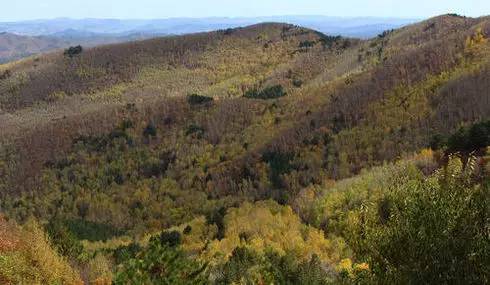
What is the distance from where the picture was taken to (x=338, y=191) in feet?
102

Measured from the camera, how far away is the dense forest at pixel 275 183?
10992 millimetres

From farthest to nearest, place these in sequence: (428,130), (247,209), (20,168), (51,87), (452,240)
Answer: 1. (51,87)
2. (20,168)
3. (428,130)
4. (247,209)
5. (452,240)

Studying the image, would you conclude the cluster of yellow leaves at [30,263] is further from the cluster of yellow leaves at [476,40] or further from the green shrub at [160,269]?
the cluster of yellow leaves at [476,40]

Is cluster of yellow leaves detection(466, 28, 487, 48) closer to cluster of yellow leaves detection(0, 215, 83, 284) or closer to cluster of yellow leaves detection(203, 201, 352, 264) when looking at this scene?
cluster of yellow leaves detection(203, 201, 352, 264)

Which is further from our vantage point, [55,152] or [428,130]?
[55,152]

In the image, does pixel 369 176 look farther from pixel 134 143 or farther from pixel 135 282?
pixel 134 143

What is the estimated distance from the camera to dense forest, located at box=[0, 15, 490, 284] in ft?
36.1

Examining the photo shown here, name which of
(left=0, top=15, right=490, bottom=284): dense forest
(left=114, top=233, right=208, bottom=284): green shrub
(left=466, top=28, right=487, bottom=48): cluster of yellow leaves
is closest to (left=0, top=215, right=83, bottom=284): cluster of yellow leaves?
(left=0, top=15, right=490, bottom=284): dense forest

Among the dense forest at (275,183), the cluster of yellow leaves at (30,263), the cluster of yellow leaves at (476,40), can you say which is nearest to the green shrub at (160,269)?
the dense forest at (275,183)

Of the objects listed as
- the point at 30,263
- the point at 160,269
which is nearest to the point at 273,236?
the point at 160,269

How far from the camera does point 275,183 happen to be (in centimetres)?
4169

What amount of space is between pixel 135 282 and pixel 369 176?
18.4 m

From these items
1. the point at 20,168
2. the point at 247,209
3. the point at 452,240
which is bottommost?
the point at 20,168

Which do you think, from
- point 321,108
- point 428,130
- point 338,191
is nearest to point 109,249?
point 338,191
